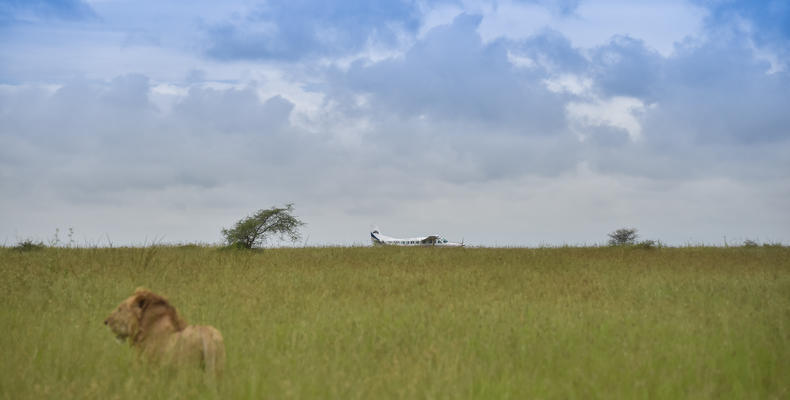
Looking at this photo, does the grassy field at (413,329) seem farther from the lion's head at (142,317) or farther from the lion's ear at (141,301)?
the lion's ear at (141,301)

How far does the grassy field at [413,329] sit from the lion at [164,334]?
0.49 ft

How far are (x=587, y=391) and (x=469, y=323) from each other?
11.3 ft

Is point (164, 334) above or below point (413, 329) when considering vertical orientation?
above

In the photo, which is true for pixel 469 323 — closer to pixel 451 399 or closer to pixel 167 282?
pixel 451 399

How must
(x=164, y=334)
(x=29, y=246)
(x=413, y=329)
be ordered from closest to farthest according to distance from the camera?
(x=164, y=334) → (x=413, y=329) → (x=29, y=246)

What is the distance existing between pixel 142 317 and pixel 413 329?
4.18m

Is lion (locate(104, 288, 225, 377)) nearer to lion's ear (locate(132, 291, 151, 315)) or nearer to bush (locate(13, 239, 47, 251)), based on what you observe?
lion's ear (locate(132, 291, 151, 315))

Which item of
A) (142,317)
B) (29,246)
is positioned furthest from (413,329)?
(29,246)

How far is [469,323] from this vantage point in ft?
30.4

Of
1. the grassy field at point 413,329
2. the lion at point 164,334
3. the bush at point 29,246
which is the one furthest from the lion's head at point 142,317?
the bush at point 29,246

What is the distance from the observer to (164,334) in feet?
18.0

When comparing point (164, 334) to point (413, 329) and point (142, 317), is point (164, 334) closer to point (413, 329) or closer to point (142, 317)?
point (142, 317)

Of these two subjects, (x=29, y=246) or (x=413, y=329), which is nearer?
(x=413, y=329)

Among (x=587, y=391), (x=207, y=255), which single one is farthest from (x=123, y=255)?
(x=587, y=391)
